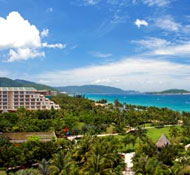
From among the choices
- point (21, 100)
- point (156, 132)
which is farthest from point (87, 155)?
point (21, 100)

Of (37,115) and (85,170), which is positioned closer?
(85,170)

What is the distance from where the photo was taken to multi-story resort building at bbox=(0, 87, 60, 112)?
89.5 meters

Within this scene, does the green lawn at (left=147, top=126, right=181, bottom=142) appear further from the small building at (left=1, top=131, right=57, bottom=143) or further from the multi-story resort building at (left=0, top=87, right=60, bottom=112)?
the multi-story resort building at (left=0, top=87, right=60, bottom=112)

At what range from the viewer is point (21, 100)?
91375 millimetres

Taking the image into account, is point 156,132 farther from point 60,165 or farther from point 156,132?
point 60,165

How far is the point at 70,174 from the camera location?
25375 mm

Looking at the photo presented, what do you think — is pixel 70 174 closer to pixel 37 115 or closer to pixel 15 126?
pixel 15 126

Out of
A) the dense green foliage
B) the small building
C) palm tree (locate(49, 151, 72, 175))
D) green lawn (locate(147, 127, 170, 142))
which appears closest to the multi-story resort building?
the dense green foliage

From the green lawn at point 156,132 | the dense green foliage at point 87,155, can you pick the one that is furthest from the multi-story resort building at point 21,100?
the green lawn at point 156,132

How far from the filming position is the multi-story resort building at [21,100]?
3524 inches

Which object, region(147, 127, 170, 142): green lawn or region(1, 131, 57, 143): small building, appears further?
region(147, 127, 170, 142): green lawn

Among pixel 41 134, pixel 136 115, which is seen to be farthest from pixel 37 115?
pixel 136 115

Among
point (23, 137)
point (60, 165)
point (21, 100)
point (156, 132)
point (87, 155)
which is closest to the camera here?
point (60, 165)

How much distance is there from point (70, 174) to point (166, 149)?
47.4 feet
